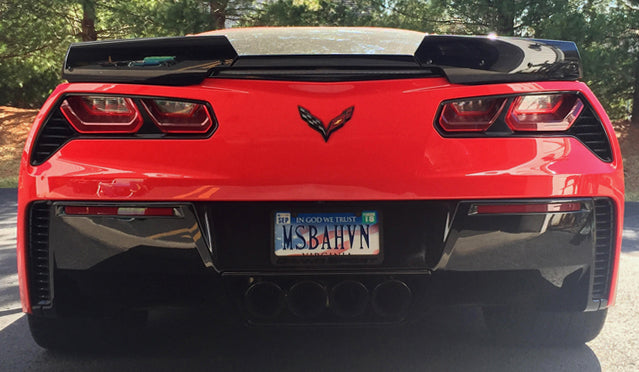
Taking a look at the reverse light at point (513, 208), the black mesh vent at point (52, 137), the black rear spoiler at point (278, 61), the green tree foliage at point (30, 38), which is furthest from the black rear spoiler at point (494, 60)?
the green tree foliage at point (30, 38)

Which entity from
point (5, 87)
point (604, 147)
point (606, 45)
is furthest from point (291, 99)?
point (5, 87)

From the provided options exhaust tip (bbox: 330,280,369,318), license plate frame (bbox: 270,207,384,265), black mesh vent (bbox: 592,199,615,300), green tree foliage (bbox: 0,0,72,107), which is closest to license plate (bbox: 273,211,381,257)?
license plate frame (bbox: 270,207,384,265)

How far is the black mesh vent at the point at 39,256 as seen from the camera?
277cm

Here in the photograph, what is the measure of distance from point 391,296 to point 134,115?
1.08 metres

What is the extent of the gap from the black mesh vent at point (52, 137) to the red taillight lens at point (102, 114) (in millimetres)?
27

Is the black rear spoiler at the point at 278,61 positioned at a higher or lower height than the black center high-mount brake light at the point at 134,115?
higher

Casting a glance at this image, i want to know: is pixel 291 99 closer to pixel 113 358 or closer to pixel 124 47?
pixel 124 47

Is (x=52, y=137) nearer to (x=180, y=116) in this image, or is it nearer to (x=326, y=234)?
(x=180, y=116)

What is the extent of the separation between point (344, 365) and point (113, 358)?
3.19 ft

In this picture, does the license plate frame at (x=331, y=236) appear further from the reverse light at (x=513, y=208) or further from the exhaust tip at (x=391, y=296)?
the reverse light at (x=513, y=208)

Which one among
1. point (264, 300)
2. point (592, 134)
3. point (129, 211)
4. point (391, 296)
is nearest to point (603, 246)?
point (592, 134)

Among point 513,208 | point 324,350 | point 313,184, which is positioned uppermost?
point 313,184

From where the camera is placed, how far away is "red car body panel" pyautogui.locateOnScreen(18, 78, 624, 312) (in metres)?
2.67

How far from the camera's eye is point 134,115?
2754 millimetres
